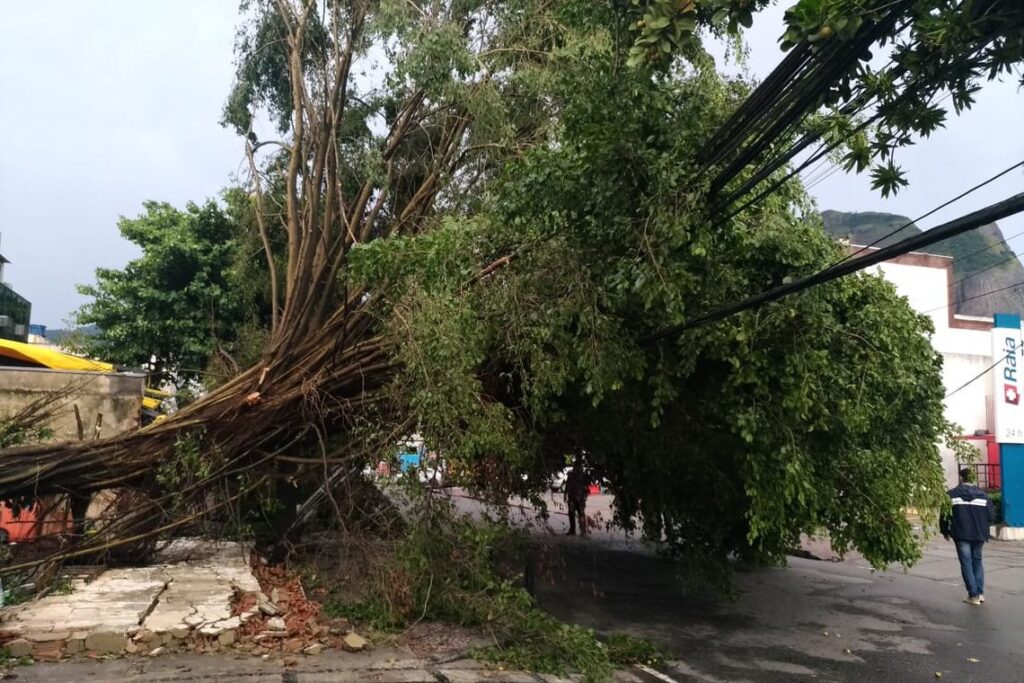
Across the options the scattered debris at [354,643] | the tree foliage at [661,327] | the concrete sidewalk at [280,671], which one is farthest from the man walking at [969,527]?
the scattered debris at [354,643]

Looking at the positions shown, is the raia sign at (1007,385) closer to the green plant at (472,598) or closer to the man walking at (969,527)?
the man walking at (969,527)

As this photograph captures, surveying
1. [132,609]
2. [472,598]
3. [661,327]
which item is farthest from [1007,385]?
[132,609]

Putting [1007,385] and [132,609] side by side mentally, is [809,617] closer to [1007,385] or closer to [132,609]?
[132,609]

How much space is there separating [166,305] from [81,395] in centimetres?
669

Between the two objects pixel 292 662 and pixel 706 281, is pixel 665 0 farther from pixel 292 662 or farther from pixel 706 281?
pixel 292 662

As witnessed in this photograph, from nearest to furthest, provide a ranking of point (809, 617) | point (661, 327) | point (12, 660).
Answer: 1. point (12, 660)
2. point (661, 327)
3. point (809, 617)

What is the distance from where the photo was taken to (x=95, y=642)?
634 centimetres

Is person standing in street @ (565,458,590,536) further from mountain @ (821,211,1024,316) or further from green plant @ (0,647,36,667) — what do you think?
mountain @ (821,211,1024,316)

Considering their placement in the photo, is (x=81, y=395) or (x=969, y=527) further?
(x=81, y=395)

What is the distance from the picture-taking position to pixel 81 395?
1010 centimetres

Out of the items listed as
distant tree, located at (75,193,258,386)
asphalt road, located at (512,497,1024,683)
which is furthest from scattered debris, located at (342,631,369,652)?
distant tree, located at (75,193,258,386)

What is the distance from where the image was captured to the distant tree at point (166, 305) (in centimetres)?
1617

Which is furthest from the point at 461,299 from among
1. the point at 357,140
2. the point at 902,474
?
the point at 357,140

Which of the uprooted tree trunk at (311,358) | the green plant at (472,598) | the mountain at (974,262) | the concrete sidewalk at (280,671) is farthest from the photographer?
the mountain at (974,262)
